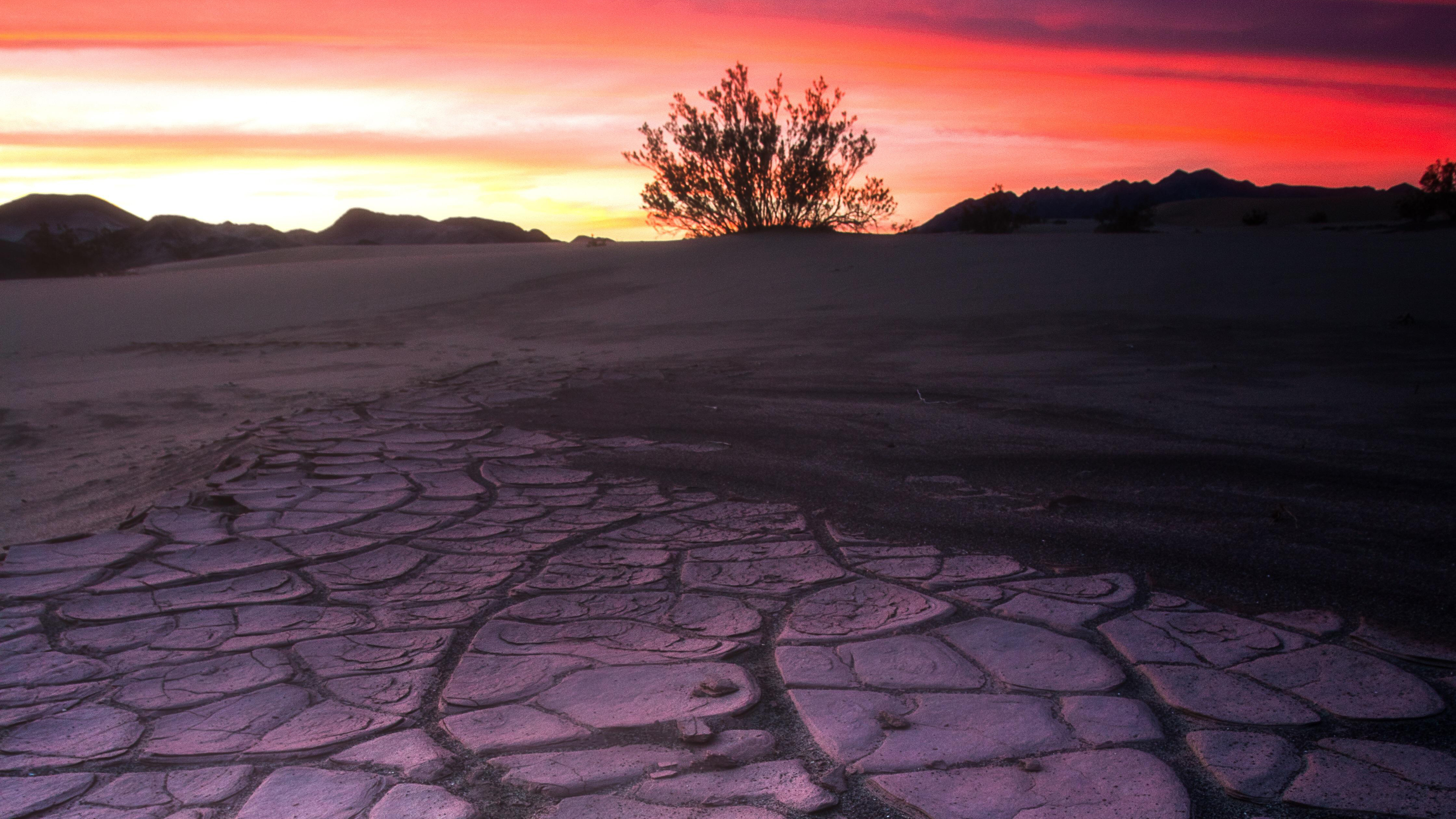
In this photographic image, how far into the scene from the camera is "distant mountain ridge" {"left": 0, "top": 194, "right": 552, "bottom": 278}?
17.1 meters

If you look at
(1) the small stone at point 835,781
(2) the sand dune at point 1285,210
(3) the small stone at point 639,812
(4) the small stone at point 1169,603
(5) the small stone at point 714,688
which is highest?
(2) the sand dune at point 1285,210

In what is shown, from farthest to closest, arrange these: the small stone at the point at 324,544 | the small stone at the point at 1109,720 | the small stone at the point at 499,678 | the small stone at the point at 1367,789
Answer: the small stone at the point at 324,544 → the small stone at the point at 499,678 → the small stone at the point at 1109,720 → the small stone at the point at 1367,789

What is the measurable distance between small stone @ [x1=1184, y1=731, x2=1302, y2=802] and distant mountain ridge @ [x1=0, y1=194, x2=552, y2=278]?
2000cm

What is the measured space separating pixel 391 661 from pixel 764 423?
2591mm

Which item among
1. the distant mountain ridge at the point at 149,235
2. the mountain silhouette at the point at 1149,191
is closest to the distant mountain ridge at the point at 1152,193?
the mountain silhouette at the point at 1149,191

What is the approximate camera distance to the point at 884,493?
11.3 feet

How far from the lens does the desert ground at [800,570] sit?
1.76 meters

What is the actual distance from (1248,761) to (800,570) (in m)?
1.30

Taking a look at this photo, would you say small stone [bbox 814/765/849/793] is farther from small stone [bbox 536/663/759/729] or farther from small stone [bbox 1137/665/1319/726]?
small stone [bbox 1137/665/1319/726]

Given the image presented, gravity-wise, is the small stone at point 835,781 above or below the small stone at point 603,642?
below

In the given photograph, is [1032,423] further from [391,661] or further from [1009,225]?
[1009,225]

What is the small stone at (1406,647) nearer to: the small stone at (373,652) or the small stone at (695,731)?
the small stone at (695,731)

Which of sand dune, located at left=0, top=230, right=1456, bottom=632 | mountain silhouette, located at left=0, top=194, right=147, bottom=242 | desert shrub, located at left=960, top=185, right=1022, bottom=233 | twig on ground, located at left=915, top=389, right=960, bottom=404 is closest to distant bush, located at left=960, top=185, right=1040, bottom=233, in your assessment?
desert shrub, located at left=960, top=185, right=1022, bottom=233

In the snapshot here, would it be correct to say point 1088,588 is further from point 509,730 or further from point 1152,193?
point 1152,193
